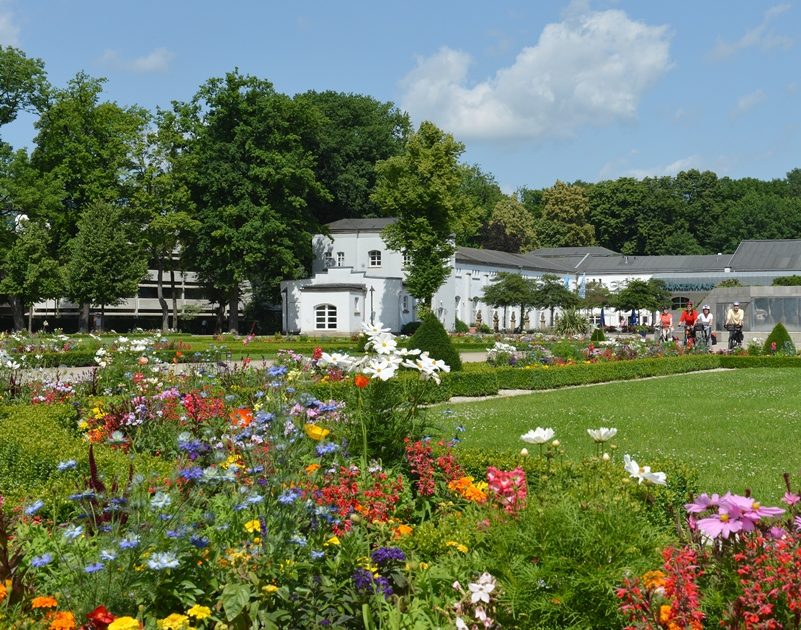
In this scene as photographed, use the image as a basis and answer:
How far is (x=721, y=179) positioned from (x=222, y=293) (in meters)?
66.4

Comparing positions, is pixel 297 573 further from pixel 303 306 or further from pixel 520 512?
pixel 303 306

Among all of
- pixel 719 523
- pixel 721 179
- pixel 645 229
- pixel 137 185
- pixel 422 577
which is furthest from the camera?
pixel 721 179

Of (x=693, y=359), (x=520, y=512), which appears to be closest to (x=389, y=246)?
(x=693, y=359)

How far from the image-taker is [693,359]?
23.7m

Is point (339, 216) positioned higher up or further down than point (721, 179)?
further down

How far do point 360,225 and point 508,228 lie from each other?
2596 centimetres

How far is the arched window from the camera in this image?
154 ft

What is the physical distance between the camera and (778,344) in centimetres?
2686

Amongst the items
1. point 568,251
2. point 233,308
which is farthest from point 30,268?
point 568,251

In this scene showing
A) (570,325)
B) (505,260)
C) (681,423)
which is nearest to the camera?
(681,423)

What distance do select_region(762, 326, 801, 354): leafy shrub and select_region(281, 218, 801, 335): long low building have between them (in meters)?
9.57

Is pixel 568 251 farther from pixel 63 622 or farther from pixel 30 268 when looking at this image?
pixel 63 622

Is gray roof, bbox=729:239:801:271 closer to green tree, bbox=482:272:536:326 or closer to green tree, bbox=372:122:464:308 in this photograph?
green tree, bbox=482:272:536:326

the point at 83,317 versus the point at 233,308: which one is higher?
the point at 233,308
